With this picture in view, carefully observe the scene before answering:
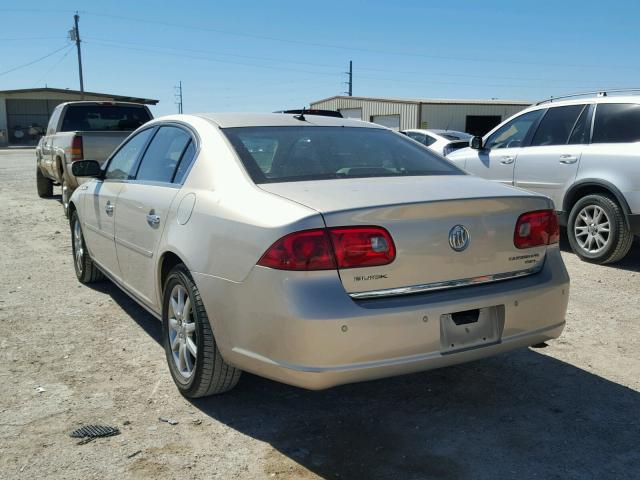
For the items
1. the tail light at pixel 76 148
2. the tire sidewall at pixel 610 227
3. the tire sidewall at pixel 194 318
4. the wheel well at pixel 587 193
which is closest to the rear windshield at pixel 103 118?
the tail light at pixel 76 148

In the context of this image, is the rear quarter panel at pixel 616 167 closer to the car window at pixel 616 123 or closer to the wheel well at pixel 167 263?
the car window at pixel 616 123

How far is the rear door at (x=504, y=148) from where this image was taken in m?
7.96

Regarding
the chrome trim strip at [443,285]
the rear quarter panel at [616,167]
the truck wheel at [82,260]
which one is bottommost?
the truck wheel at [82,260]

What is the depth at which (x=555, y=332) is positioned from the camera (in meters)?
3.35

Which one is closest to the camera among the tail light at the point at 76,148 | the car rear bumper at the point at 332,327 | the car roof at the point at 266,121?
the car rear bumper at the point at 332,327

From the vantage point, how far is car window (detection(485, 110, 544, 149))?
7.95 meters

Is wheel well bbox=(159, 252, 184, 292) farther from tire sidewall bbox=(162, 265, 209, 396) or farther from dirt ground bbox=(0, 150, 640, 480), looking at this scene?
dirt ground bbox=(0, 150, 640, 480)

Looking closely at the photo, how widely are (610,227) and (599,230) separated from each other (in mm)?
179

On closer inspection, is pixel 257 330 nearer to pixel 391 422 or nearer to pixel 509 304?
Answer: pixel 391 422

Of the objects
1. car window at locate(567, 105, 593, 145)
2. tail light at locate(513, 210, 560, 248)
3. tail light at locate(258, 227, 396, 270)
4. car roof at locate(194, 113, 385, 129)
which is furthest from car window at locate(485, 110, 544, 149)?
tail light at locate(258, 227, 396, 270)

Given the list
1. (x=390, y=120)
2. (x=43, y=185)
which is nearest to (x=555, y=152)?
(x=43, y=185)

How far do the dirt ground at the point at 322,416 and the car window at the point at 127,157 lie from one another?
116cm

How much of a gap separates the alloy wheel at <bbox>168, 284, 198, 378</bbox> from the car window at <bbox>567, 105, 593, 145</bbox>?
5.37 metres

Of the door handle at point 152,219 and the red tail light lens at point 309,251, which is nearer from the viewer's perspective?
the red tail light lens at point 309,251
